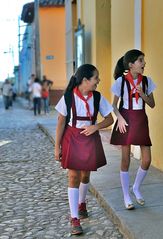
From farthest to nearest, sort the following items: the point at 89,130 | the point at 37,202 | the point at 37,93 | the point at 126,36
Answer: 1. the point at 37,93
2. the point at 126,36
3. the point at 37,202
4. the point at 89,130

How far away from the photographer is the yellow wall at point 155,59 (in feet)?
22.9

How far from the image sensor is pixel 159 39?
22.9ft

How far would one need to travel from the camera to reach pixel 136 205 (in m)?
5.41

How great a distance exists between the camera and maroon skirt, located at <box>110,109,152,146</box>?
5262 mm

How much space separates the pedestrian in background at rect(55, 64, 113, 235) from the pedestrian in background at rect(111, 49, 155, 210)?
0.48 m

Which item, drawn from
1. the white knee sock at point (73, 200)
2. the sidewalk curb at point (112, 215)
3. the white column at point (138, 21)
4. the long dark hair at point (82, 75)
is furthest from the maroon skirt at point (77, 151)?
the white column at point (138, 21)

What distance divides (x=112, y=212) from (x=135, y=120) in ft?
Answer: 3.32

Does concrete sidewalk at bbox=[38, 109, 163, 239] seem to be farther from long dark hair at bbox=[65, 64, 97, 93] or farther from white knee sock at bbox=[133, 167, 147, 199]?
long dark hair at bbox=[65, 64, 97, 93]

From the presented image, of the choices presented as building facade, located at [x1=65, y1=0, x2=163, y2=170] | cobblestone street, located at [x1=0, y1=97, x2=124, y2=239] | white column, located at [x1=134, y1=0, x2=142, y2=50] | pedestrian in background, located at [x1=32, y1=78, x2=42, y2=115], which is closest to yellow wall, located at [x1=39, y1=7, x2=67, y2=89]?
pedestrian in background, located at [x1=32, y1=78, x2=42, y2=115]

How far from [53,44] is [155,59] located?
69.6 ft

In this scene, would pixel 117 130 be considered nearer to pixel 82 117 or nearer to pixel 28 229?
pixel 82 117

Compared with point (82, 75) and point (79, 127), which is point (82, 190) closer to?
point (79, 127)

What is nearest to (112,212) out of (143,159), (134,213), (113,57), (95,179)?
(134,213)

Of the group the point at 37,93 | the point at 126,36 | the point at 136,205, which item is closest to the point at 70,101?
the point at 136,205
